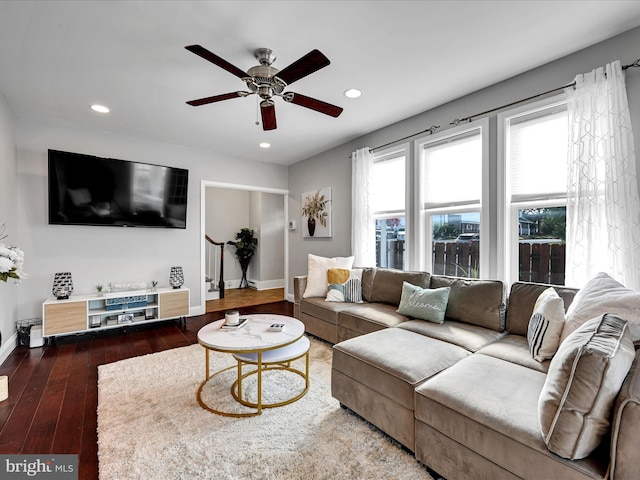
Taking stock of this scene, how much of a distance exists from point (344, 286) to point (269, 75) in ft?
7.58

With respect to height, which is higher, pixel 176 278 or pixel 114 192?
pixel 114 192

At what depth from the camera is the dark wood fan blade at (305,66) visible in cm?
174

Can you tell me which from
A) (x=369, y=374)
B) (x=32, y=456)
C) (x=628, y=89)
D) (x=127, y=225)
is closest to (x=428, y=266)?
(x=369, y=374)

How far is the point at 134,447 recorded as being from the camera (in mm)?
1679

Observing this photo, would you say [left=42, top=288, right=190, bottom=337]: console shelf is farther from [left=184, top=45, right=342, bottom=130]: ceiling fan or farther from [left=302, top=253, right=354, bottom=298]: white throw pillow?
[left=184, top=45, right=342, bottom=130]: ceiling fan

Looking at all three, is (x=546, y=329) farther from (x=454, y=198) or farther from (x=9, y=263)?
(x=9, y=263)

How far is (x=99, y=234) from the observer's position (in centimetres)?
389

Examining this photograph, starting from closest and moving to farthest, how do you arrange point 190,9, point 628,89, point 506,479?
point 506,479, point 190,9, point 628,89

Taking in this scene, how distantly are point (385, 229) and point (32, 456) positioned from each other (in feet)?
12.2

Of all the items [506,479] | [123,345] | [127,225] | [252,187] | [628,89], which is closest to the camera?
[506,479]

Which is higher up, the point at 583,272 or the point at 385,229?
the point at 385,229

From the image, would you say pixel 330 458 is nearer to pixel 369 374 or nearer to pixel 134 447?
pixel 369 374

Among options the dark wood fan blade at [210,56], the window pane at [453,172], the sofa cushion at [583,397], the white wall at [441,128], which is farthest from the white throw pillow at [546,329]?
the dark wood fan blade at [210,56]

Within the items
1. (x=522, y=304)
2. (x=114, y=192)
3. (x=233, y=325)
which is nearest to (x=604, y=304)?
(x=522, y=304)
